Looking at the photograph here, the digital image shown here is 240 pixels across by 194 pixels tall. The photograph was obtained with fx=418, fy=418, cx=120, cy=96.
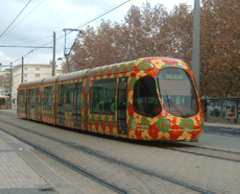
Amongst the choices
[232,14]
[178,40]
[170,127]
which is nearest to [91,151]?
[170,127]

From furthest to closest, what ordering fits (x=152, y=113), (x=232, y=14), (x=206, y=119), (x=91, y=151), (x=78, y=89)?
(x=206, y=119) → (x=232, y=14) → (x=78, y=89) → (x=152, y=113) → (x=91, y=151)

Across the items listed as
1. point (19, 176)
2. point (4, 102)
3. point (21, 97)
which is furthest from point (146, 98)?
point (4, 102)

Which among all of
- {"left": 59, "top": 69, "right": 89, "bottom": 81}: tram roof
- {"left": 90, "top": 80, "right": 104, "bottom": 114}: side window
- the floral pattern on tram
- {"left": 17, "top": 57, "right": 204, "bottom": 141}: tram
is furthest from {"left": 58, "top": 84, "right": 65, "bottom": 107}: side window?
the floral pattern on tram

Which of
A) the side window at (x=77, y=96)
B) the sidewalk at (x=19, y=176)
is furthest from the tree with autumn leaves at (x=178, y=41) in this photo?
the sidewalk at (x=19, y=176)

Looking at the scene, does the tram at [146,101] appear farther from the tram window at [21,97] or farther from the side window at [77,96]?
the tram window at [21,97]

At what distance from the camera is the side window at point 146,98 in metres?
12.5

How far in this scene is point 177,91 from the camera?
12.7 metres

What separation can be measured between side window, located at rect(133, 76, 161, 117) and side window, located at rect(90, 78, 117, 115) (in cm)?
→ 141

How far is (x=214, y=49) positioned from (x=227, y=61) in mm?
4609

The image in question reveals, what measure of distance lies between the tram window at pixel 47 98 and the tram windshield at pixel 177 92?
10738 mm

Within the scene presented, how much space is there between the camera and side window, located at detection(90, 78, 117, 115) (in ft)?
47.0

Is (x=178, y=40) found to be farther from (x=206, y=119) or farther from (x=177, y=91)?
(x=177, y=91)

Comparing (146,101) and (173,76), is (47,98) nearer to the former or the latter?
(146,101)

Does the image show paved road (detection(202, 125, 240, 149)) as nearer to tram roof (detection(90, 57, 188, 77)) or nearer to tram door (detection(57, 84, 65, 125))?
tram roof (detection(90, 57, 188, 77))
